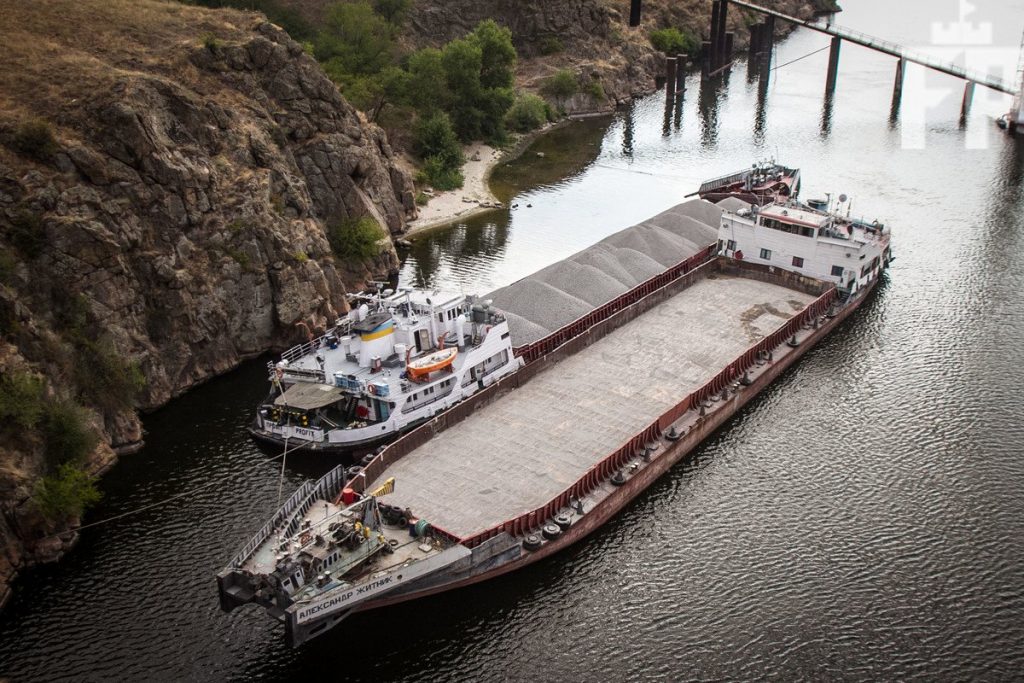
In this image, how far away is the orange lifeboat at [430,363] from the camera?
49.7 metres

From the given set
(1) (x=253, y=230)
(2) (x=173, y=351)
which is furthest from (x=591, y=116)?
(2) (x=173, y=351)

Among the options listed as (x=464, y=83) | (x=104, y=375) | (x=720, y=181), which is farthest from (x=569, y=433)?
(x=464, y=83)

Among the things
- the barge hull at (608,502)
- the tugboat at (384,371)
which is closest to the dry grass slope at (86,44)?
the tugboat at (384,371)

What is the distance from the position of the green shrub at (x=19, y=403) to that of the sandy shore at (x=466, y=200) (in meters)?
44.6

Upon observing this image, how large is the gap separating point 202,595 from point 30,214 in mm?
25004

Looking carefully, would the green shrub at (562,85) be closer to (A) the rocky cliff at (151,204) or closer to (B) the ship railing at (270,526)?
(A) the rocky cliff at (151,204)

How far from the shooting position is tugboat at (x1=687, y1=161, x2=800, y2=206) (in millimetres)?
85125

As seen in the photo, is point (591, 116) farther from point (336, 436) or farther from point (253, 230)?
point (336, 436)

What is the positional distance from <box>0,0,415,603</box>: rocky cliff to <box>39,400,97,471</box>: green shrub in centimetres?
73

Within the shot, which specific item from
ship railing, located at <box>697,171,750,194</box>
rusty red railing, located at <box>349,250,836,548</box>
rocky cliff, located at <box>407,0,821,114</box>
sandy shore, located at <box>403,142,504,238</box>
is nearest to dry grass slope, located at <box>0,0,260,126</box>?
sandy shore, located at <box>403,142,504,238</box>

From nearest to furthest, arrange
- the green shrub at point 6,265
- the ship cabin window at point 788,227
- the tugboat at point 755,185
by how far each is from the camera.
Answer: the green shrub at point 6,265 < the ship cabin window at point 788,227 < the tugboat at point 755,185

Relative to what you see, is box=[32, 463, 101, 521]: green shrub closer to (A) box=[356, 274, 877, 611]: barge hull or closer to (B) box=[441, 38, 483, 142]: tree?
(A) box=[356, 274, 877, 611]: barge hull

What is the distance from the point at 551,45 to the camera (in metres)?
134

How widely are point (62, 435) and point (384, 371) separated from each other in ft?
55.3
